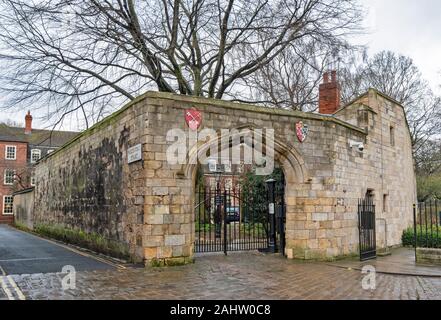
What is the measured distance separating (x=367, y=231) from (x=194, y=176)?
560 cm

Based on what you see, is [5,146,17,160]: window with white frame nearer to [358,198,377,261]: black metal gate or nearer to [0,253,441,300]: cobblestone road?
[0,253,441,300]: cobblestone road

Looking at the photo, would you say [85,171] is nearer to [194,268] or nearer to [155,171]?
[155,171]

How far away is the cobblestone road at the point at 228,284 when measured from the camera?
6.23m

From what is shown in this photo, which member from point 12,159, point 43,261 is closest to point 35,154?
point 12,159

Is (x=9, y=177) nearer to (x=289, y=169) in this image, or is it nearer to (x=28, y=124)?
(x=28, y=124)

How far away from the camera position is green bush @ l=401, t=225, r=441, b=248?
12.8 m

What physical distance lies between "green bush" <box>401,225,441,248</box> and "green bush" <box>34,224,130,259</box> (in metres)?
7.86

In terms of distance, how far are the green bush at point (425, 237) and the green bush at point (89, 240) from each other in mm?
7863

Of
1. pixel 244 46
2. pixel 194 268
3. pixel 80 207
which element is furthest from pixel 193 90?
pixel 194 268

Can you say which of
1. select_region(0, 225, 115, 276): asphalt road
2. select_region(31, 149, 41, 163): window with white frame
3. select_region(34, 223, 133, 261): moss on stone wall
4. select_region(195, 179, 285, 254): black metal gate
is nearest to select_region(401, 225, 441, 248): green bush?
select_region(195, 179, 285, 254): black metal gate

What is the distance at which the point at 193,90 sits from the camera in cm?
1811

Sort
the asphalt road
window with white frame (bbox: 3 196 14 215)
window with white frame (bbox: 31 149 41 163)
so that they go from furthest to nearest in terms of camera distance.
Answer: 1. window with white frame (bbox: 31 149 41 163)
2. window with white frame (bbox: 3 196 14 215)
3. the asphalt road

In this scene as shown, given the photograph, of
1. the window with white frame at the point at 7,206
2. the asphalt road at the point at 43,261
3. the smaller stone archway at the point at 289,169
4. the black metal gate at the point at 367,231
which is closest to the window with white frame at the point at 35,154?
the window with white frame at the point at 7,206

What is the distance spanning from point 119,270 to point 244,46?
1161cm
